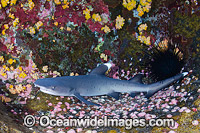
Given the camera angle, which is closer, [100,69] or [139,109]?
[139,109]

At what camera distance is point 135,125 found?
6.66 ft

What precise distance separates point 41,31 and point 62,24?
0.37 meters

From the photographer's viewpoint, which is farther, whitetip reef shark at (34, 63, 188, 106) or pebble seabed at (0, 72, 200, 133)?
whitetip reef shark at (34, 63, 188, 106)

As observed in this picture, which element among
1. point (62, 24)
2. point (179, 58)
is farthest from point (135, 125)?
point (62, 24)

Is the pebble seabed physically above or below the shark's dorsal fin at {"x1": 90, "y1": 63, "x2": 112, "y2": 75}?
below

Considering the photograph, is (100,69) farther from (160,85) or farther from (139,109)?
(160,85)

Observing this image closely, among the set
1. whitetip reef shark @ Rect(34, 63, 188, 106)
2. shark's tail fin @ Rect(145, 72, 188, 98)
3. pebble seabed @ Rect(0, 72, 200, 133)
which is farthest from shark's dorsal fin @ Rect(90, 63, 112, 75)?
shark's tail fin @ Rect(145, 72, 188, 98)

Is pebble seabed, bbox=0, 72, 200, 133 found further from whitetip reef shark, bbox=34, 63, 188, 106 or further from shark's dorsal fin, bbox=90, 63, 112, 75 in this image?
shark's dorsal fin, bbox=90, 63, 112, 75

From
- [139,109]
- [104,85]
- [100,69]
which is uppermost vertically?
[100,69]

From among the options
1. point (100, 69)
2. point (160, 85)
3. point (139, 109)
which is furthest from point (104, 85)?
point (160, 85)

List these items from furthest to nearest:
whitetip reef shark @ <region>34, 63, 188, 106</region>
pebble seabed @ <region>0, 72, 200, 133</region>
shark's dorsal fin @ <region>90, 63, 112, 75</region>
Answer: shark's dorsal fin @ <region>90, 63, 112, 75</region>, whitetip reef shark @ <region>34, 63, 188, 106</region>, pebble seabed @ <region>0, 72, 200, 133</region>

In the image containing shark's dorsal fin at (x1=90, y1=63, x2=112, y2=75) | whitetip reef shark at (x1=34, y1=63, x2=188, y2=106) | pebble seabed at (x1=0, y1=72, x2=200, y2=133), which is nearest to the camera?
pebble seabed at (x1=0, y1=72, x2=200, y2=133)

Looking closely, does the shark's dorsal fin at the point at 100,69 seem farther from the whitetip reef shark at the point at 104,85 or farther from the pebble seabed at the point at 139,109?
the pebble seabed at the point at 139,109

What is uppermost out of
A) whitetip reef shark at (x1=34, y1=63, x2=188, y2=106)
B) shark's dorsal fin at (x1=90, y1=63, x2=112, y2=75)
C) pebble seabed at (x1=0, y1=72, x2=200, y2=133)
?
shark's dorsal fin at (x1=90, y1=63, x2=112, y2=75)
